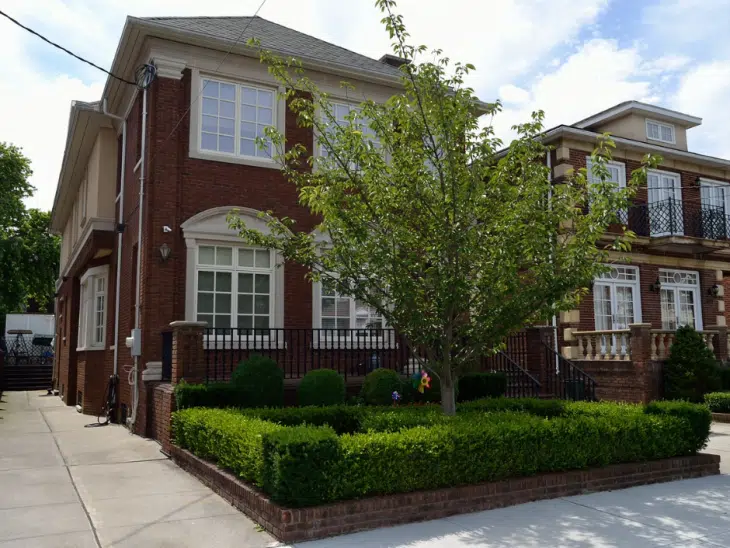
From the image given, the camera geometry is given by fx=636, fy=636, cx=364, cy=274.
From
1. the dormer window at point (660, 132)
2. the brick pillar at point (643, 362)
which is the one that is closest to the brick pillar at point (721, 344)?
the brick pillar at point (643, 362)

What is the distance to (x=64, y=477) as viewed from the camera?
805 centimetres

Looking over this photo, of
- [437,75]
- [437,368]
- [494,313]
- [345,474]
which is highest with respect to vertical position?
[437,75]

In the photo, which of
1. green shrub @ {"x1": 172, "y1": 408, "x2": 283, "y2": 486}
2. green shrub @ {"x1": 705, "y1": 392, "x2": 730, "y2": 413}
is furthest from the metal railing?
green shrub @ {"x1": 172, "y1": 408, "x2": 283, "y2": 486}

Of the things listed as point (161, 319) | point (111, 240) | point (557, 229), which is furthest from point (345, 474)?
point (111, 240)

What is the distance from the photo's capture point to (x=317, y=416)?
8.75 m

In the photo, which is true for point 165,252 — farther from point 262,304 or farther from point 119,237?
point 119,237

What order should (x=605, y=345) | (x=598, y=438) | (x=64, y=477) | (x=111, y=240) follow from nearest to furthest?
(x=598, y=438), (x=64, y=477), (x=111, y=240), (x=605, y=345)

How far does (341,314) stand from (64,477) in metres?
6.30

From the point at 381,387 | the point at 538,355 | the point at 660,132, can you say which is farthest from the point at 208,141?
the point at 660,132

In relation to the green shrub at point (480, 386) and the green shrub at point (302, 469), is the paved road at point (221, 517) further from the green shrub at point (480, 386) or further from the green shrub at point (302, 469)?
the green shrub at point (480, 386)

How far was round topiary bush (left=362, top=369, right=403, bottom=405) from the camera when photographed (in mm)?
10344

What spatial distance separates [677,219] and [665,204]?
1.90ft

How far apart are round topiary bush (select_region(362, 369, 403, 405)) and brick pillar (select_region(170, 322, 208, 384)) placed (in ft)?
8.75

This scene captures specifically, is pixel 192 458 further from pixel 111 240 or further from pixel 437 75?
pixel 111 240
